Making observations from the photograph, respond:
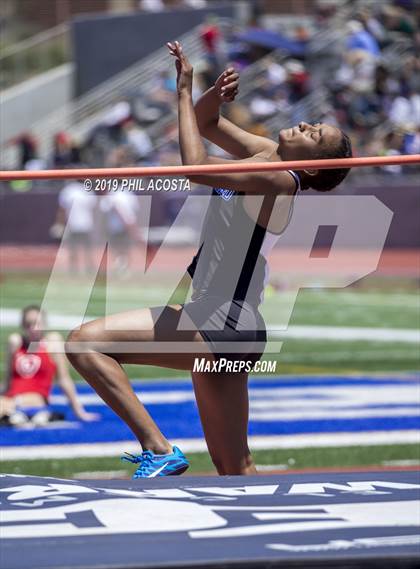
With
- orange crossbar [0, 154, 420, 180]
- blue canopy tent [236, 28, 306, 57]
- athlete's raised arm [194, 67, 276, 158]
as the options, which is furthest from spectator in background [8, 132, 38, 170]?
orange crossbar [0, 154, 420, 180]

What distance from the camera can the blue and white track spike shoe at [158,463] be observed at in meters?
5.21

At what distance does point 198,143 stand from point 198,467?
370 cm

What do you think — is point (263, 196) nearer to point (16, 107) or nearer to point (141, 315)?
point (141, 315)

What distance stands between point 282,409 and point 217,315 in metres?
5.25

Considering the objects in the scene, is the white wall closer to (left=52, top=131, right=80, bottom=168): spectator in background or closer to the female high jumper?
(left=52, top=131, right=80, bottom=168): spectator in background

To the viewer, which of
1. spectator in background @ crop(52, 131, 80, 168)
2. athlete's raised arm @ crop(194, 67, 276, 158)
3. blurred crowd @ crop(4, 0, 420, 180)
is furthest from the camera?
spectator in background @ crop(52, 131, 80, 168)

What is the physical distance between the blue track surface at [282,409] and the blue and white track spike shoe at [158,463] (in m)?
3.85

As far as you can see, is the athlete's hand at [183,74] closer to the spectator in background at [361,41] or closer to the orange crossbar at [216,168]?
the orange crossbar at [216,168]

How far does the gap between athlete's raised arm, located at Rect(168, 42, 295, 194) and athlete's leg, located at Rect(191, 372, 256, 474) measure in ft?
2.58

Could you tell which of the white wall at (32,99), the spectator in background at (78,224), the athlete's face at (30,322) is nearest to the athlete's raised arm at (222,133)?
the athlete's face at (30,322)

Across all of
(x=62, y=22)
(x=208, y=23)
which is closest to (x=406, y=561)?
(x=208, y=23)

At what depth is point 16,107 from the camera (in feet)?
93.9

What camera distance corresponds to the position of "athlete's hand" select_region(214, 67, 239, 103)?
5.34 metres

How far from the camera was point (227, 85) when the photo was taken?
535 centimetres
